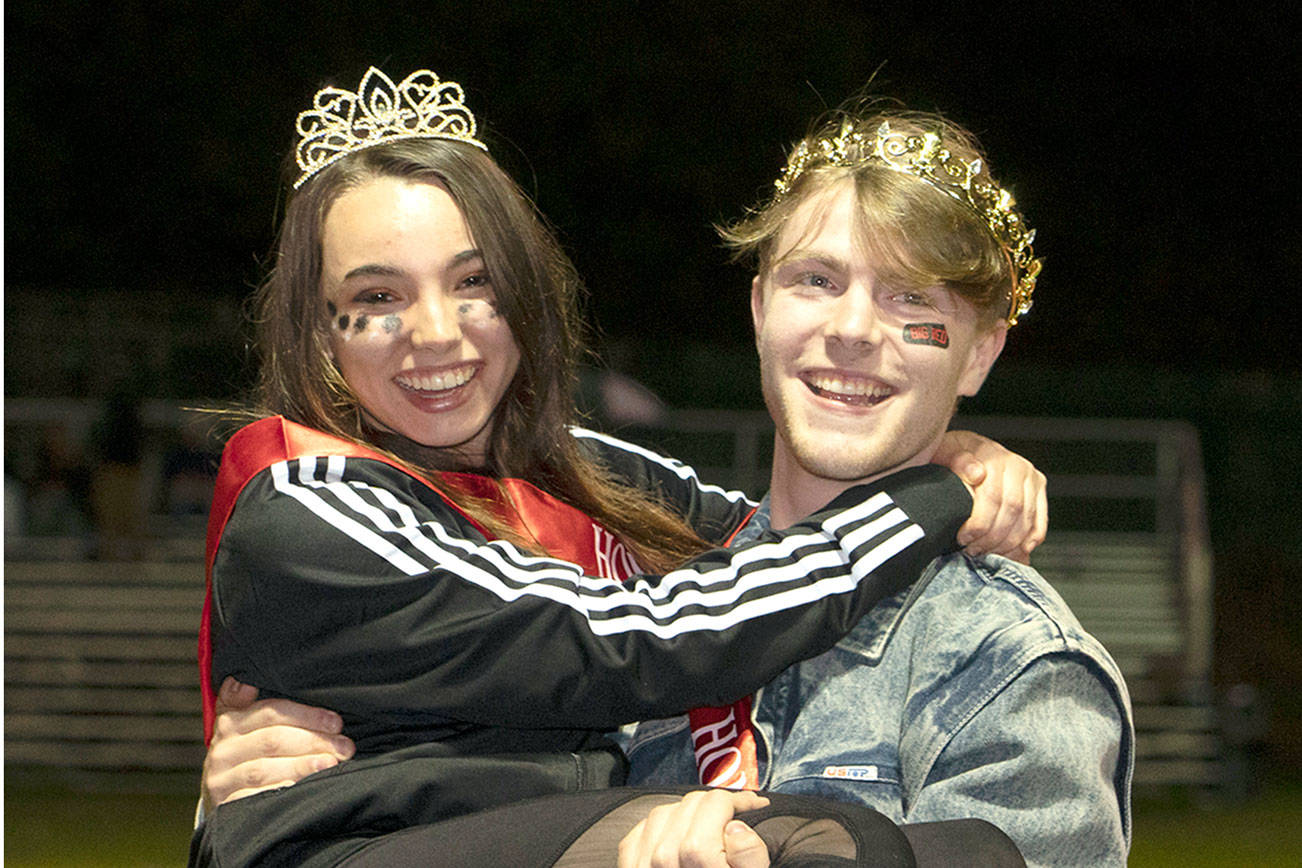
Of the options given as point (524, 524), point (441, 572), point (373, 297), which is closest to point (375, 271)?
point (373, 297)

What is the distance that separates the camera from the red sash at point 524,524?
224cm

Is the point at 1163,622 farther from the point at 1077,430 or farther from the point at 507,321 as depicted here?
the point at 507,321

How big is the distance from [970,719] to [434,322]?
108 centimetres

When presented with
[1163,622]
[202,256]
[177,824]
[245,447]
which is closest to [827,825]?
[245,447]

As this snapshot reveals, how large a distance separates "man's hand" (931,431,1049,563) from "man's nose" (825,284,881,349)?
266 mm

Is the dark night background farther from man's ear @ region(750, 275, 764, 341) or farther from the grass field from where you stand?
man's ear @ region(750, 275, 764, 341)

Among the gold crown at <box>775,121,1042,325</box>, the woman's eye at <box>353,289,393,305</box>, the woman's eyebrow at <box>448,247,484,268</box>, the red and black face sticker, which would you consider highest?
the gold crown at <box>775,121,1042,325</box>

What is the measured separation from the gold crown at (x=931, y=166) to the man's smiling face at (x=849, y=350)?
9cm

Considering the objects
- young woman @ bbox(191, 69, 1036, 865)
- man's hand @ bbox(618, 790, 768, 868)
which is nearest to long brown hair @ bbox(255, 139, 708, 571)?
young woman @ bbox(191, 69, 1036, 865)

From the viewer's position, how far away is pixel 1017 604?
208 centimetres

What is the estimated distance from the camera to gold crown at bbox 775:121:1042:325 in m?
2.38

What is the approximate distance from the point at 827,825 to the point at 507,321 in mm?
1207

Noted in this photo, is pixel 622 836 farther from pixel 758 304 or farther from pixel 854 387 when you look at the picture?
pixel 758 304

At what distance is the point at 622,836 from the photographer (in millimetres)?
1767
